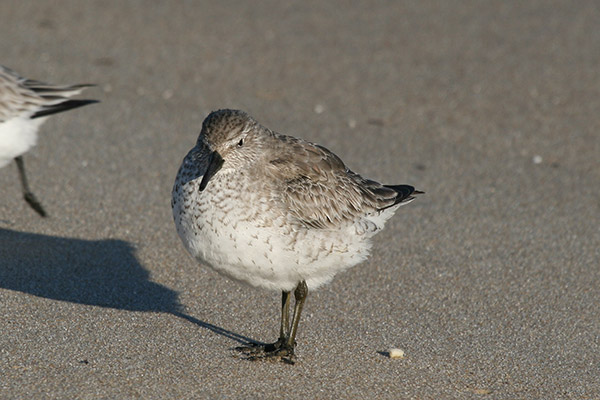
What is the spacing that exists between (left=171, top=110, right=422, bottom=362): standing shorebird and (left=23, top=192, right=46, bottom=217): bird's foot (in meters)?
2.62

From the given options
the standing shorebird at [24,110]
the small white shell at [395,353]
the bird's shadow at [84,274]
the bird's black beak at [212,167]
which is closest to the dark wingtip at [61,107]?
the standing shorebird at [24,110]

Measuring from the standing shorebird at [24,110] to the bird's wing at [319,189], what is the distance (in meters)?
2.89

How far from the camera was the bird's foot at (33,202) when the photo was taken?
7.83 meters

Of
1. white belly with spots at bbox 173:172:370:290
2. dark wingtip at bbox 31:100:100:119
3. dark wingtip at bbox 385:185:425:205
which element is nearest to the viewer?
white belly with spots at bbox 173:172:370:290

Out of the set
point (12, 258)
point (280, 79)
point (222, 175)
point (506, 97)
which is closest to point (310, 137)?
point (280, 79)

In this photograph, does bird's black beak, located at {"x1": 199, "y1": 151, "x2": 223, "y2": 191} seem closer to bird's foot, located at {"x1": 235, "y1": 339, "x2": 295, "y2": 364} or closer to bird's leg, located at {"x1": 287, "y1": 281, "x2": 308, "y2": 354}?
bird's leg, located at {"x1": 287, "y1": 281, "x2": 308, "y2": 354}

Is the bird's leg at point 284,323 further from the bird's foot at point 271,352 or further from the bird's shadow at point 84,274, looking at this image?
the bird's shadow at point 84,274

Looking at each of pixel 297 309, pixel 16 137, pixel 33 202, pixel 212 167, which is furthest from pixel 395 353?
pixel 16 137

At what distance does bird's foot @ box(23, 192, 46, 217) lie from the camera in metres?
7.83

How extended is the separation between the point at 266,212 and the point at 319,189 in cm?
58

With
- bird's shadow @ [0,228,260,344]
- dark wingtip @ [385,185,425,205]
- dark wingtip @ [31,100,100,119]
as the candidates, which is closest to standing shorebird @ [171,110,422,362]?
dark wingtip @ [385,185,425,205]

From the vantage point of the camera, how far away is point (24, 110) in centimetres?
804

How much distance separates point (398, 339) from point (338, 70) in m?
6.28

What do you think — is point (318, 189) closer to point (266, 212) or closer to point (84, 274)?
point (266, 212)
